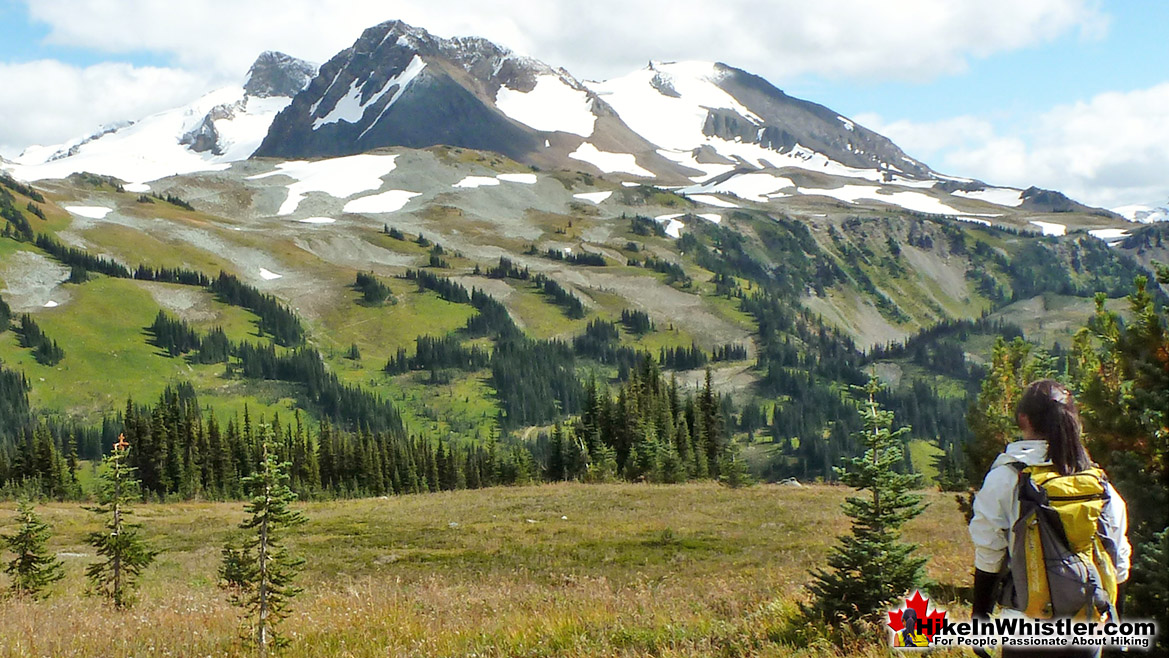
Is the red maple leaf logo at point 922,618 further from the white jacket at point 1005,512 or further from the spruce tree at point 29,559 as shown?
the spruce tree at point 29,559

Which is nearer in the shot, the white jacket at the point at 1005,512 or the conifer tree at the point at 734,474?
the white jacket at the point at 1005,512

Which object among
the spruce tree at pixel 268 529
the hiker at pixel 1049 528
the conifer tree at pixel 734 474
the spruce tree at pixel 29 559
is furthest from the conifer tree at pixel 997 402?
the conifer tree at pixel 734 474

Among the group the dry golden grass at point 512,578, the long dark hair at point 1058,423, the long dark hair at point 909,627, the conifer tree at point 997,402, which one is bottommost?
the dry golden grass at point 512,578

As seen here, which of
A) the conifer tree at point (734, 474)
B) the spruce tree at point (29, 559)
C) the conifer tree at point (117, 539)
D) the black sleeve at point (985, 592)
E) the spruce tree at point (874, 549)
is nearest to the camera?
the black sleeve at point (985, 592)

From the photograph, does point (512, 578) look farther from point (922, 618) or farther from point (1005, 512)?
point (1005, 512)

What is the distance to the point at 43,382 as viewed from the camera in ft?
523

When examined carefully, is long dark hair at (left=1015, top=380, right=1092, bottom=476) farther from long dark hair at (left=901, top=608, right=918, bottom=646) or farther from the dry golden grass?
the dry golden grass

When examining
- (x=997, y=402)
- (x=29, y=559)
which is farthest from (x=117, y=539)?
(x=997, y=402)

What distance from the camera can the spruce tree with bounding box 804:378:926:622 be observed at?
10.3 m

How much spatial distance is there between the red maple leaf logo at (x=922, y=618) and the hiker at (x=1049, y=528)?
260 cm

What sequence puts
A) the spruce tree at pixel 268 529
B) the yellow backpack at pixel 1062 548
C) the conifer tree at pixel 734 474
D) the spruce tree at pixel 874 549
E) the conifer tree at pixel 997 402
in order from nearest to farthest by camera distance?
1. the yellow backpack at pixel 1062 548
2. the spruce tree at pixel 874 549
3. the spruce tree at pixel 268 529
4. the conifer tree at pixel 997 402
5. the conifer tree at pixel 734 474

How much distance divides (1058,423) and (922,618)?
12.0 feet

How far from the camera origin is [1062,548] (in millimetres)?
5363

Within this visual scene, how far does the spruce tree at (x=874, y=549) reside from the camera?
33.9 feet
